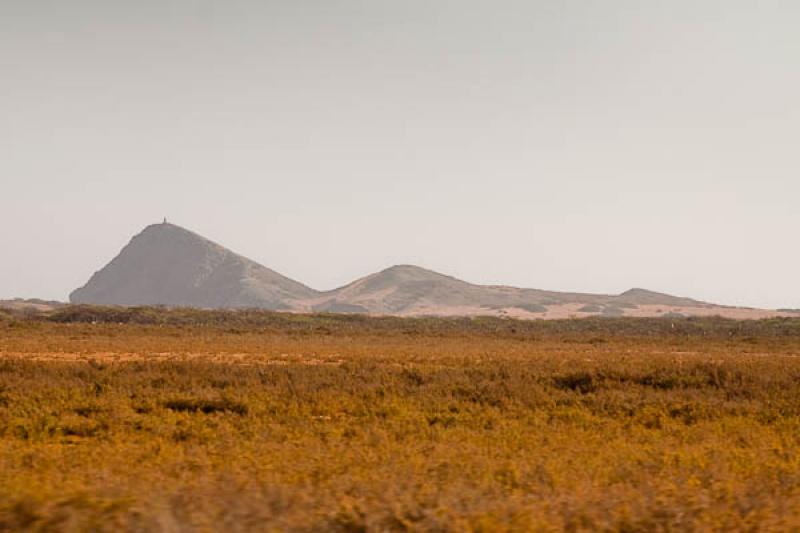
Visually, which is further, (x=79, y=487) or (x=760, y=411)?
(x=760, y=411)

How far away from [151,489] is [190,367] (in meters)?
19.0

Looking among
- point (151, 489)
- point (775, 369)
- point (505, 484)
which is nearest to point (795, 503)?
point (505, 484)

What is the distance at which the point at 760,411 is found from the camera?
1731cm

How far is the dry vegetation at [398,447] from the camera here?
640cm

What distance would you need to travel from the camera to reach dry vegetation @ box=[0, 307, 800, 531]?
6402mm

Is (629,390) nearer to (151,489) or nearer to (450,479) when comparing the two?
(450,479)

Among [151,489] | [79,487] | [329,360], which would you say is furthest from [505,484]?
[329,360]

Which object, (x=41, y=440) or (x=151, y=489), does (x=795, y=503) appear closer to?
(x=151, y=489)

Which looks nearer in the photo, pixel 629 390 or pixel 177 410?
pixel 177 410

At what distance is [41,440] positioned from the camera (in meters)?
13.1

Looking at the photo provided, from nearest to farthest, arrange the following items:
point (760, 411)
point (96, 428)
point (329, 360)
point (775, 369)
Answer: point (96, 428) → point (760, 411) → point (775, 369) → point (329, 360)

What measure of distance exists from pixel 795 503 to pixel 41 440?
12083 mm

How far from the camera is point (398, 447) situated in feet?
37.7

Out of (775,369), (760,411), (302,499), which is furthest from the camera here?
(775,369)
